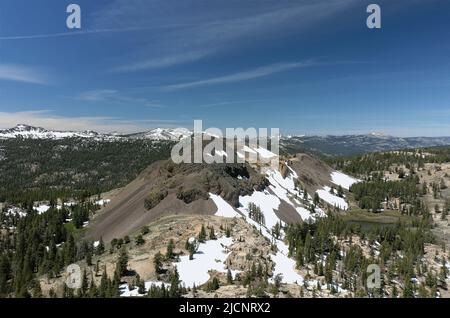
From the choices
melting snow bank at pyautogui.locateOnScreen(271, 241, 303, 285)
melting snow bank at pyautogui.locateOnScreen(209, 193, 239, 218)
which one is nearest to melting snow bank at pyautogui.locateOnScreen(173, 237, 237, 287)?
melting snow bank at pyautogui.locateOnScreen(271, 241, 303, 285)

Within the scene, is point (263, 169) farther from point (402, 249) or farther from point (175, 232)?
point (175, 232)

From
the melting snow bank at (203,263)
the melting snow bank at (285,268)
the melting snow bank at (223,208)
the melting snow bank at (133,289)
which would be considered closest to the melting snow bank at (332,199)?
the melting snow bank at (223,208)

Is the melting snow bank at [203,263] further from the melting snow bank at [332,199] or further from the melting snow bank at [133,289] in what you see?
the melting snow bank at [332,199]

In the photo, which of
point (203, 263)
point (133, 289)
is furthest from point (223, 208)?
point (133, 289)

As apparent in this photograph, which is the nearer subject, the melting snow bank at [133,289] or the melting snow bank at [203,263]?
the melting snow bank at [133,289]
